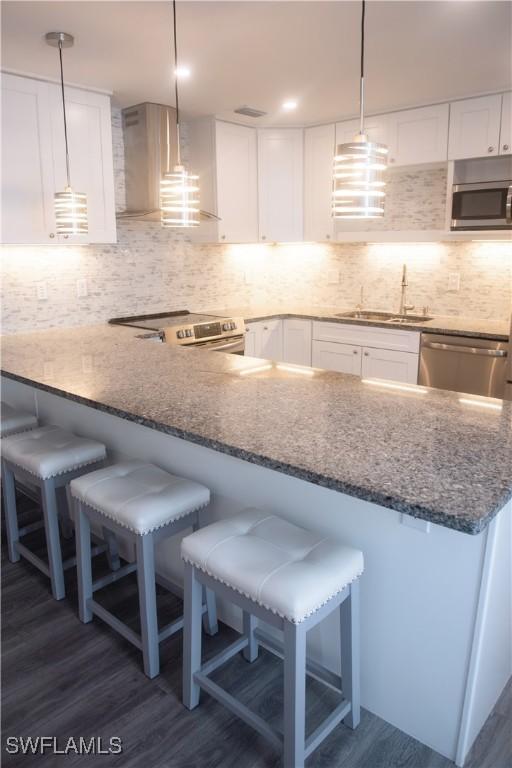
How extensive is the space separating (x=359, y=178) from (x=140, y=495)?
4.29 feet

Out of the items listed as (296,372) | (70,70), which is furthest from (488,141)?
(70,70)

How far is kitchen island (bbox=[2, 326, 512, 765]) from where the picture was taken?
1397 millimetres

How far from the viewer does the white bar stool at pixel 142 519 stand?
1.80 m

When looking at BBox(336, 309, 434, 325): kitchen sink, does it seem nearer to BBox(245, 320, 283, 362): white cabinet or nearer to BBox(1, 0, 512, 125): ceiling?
BBox(245, 320, 283, 362): white cabinet

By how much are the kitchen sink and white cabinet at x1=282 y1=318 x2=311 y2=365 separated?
1.04 feet

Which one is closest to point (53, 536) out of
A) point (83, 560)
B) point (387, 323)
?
point (83, 560)

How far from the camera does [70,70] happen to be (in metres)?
3.14

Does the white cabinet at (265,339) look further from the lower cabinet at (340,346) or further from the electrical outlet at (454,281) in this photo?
the electrical outlet at (454,281)

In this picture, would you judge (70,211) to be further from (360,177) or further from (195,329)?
(360,177)

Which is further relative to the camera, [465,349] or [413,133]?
[413,133]

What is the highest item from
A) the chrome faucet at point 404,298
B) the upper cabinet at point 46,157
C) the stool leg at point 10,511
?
the upper cabinet at point 46,157

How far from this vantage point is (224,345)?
416cm

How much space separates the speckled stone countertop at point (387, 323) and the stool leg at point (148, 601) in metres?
2.79

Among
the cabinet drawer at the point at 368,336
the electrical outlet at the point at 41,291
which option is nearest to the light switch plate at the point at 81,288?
the electrical outlet at the point at 41,291
